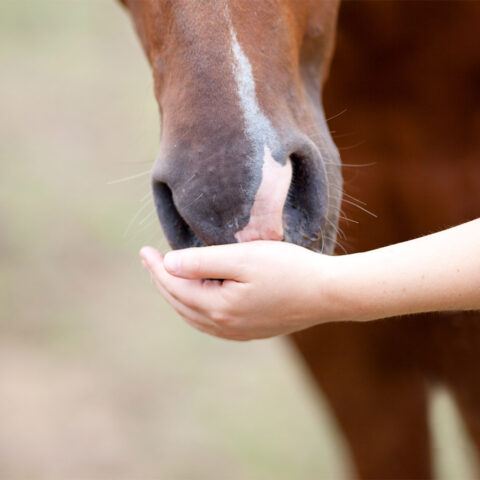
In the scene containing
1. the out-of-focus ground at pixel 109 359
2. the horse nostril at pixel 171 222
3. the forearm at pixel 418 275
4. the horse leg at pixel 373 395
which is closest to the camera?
the forearm at pixel 418 275

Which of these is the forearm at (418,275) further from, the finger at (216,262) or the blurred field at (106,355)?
the blurred field at (106,355)

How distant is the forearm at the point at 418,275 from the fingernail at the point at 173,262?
0.56 ft

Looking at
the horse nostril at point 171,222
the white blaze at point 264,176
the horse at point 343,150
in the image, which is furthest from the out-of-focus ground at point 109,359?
the white blaze at point 264,176

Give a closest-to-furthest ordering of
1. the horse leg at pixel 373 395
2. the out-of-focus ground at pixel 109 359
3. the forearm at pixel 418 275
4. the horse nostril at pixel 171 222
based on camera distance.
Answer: the forearm at pixel 418 275 → the horse nostril at pixel 171 222 → the horse leg at pixel 373 395 → the out-of-focus ground at pixel 109 359

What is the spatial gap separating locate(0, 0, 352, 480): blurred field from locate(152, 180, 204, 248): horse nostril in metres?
0.73

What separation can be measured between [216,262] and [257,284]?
0.16 feet

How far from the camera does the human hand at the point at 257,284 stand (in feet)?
2.73

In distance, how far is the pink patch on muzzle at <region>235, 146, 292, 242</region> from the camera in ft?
2.79

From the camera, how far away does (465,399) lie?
1.66 m

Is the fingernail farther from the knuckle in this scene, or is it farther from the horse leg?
the horse leg

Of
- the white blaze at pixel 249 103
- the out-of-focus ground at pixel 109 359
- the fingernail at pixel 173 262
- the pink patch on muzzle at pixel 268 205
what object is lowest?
the out-of-focus ground at pixel 109 359

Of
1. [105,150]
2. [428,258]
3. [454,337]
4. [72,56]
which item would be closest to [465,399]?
[454,337]

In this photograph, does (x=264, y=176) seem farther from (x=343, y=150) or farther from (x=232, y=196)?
(x=343, y=150)

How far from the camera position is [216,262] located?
0.83 m
